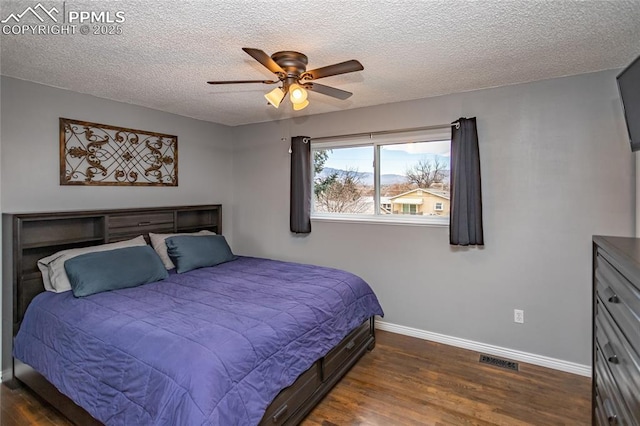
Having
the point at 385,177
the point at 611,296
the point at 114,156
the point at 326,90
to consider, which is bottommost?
the point at 611,296

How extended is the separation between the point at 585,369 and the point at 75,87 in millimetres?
4977

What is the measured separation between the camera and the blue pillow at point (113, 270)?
97.6 inches

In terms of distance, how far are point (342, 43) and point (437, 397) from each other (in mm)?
2551

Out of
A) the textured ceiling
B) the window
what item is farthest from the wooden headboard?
the window

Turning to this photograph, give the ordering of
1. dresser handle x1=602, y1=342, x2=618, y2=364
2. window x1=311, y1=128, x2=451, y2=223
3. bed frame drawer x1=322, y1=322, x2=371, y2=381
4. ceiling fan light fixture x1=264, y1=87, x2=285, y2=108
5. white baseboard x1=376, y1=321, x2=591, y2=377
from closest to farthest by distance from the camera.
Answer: dresser handle x1=602, y1=342, x2=618, y2=364 < ceiling fan light fixture x1=264, y1=87, x2=285, y2=108 < bed frame drawer x1=322, y1=322, x2=371, y2=381 < white baseboard x1=376, y1=321, x2=591, y2=377 < window x1=311, y1=128, x2=451, y2=223

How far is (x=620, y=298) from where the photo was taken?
1.39 m

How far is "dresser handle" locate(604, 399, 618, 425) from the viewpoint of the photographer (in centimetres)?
146

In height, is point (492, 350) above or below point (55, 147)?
below

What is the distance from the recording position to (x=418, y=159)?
3512mm

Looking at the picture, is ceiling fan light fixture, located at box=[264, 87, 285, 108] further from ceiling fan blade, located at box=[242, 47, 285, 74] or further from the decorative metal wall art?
the decorative metal wall art

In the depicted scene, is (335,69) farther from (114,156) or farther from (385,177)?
(114,156)

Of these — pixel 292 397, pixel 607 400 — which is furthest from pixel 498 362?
pixel 292 397

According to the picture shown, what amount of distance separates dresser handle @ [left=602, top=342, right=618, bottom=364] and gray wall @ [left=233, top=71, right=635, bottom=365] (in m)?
1.28

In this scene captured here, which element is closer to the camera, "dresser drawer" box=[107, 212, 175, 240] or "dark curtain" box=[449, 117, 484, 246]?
"dark curtain" box=[449, 117, 484, 246]
